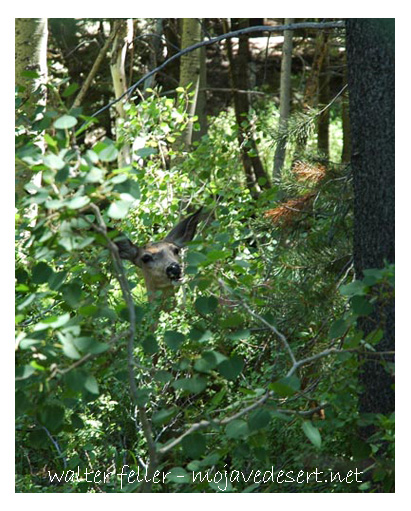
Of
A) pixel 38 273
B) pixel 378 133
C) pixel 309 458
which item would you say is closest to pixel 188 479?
pixel 309 458

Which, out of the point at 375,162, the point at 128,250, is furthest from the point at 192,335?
the point at 128,250

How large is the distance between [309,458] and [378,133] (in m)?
1.78

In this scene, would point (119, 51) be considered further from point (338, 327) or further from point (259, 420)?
point (259, 420)

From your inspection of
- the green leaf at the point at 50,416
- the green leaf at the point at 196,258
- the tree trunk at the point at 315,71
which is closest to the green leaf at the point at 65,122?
the green leaf at the point at 196,258

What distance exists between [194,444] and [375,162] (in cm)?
181

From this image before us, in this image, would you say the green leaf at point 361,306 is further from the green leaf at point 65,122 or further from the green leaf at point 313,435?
the green leaf at point 65,122

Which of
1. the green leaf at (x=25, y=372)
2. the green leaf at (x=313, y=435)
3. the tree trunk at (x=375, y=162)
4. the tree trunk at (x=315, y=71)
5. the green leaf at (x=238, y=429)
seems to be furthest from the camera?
the tree trunk at (x=315, y=71)

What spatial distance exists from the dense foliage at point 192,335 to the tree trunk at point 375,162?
177 mm

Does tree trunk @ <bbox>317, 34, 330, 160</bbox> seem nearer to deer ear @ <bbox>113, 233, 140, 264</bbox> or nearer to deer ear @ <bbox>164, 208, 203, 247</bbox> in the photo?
deer ear @ <bbox>164, 208, 203, 247</bbox>

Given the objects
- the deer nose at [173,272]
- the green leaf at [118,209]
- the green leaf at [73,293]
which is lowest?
the deer nose at [173,272]

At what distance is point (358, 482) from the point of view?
411cm

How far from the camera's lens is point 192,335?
3.42 meters

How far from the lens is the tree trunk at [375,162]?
4199mm
